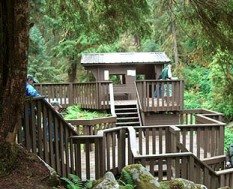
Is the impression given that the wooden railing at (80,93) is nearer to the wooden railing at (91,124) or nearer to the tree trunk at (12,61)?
the wooden railing at (91,124)

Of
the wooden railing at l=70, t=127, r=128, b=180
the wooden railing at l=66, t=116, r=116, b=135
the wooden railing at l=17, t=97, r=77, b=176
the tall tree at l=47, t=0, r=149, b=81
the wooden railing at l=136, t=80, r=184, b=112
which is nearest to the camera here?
the wooden railing at l=17, t=97, r=77, b=176

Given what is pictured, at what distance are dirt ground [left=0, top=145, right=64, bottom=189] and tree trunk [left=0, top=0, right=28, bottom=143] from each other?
0.35 m

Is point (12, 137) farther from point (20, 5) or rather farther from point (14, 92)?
point (20, 5)

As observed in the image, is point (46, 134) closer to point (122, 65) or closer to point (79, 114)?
point (79, 114)

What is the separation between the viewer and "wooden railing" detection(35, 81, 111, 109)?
14648 mm

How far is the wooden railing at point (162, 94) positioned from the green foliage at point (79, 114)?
6.35 feet

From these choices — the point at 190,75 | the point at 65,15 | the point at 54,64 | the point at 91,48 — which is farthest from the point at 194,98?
the point at 65,15

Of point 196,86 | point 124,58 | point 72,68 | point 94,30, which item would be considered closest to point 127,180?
point 94,30

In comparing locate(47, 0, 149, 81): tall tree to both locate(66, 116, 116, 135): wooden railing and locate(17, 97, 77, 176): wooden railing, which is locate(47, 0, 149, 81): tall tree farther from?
locate(17, 97, 77, 176): wooden railing

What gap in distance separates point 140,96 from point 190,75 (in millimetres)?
15473

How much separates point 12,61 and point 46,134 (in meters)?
1.90

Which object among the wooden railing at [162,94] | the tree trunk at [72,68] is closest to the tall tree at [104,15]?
the wooden railing at [162,94]

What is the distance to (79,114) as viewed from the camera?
14406 millimetres

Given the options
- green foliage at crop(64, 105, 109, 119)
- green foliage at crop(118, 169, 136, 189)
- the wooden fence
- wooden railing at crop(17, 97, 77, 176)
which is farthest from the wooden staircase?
green foliage at crop(118, 169, 136, 189)
